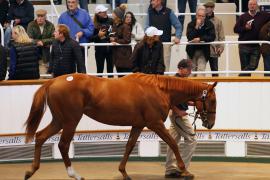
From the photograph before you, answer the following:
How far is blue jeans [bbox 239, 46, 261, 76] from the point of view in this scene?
22.5m

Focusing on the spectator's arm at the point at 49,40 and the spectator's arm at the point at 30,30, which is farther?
the spectator's arm at the point at 30,30

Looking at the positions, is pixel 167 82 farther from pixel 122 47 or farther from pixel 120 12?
pixel 120 12

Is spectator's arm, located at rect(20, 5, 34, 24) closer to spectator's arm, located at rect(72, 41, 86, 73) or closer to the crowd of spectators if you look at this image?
the crowd of spectators

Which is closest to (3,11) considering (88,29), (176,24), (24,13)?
(24,13)

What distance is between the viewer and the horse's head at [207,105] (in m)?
19.5

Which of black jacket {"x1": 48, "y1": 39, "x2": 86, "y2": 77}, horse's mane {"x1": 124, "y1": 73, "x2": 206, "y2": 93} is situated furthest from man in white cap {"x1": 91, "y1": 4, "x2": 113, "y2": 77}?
horse's mane {"x1": 124, "y1": 73, "x2": 206, "y2": 93}

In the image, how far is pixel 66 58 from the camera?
845 inches

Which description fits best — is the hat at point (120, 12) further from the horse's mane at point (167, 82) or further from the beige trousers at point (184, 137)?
the beige trousers at point (184, 137)

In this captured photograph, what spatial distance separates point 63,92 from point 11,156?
319 cm

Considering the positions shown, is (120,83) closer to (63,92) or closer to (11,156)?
(63,92)

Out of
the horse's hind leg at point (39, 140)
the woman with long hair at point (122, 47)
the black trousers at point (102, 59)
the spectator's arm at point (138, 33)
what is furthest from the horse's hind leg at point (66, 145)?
the spectator's arm at point (138, 33)

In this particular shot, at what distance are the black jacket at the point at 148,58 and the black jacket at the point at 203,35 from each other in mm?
1452

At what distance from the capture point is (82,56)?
21.8m

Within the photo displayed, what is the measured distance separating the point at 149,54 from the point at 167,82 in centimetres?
164
